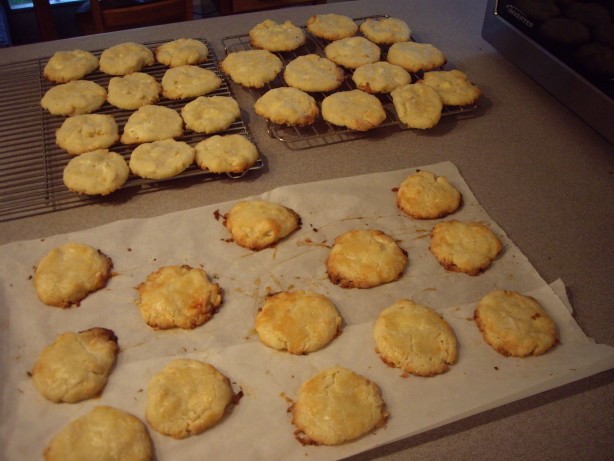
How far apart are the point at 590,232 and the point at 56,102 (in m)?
1.92

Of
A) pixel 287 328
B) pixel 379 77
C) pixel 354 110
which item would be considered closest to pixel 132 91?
pixel 354 110

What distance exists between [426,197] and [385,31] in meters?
1.10

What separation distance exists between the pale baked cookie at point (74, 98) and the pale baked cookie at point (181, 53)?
1.04ft

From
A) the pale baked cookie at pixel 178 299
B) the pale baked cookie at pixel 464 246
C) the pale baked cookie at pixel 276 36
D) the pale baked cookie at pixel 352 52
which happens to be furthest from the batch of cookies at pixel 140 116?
the pale baked cookie at pixel 464 246

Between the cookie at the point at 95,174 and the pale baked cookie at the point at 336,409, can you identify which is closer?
the pale baked cookie at the point at 336,409

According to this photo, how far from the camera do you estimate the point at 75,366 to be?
50.5 inches

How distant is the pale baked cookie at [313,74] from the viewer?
2.15 meters

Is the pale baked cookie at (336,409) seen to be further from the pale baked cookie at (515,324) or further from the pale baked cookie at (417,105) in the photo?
the pale baked cookie at (417,105)

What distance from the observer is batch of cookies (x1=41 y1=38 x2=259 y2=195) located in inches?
68.9

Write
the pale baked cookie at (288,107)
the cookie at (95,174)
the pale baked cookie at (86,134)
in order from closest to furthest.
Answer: the cookie at (95,174), the pale baked cookie at (86,134), the pale baked cookie at (288,107)

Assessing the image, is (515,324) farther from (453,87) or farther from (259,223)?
(453,87)

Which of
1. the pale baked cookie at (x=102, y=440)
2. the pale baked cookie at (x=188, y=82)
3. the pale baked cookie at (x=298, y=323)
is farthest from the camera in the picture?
the pale baked cookie at (x=188, y=82)

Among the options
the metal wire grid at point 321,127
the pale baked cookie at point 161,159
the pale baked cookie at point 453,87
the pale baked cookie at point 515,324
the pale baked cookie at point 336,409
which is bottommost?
the pale baked cookie at point 336,409

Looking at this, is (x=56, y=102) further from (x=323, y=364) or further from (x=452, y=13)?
(x=452, y=13)
